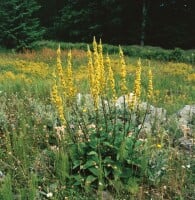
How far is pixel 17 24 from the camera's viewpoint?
2550 cm

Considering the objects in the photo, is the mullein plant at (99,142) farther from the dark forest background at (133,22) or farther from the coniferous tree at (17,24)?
the dark forest background at (133,22)

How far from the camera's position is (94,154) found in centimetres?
507

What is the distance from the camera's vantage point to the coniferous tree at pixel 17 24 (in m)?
24.8

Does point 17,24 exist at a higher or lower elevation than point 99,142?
higher

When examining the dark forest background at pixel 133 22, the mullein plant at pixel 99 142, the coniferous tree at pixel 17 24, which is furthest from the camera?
the dark forest background at pixel 133 22

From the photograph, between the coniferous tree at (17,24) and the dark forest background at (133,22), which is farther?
the dark forest background at (133,22)

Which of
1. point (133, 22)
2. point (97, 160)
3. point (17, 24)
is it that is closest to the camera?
point (97, 160)

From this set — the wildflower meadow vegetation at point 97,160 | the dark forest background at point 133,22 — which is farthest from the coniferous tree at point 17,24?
the wildflower meadow vegetation at point 97,160

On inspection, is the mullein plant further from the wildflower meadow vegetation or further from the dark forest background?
the dark forest background

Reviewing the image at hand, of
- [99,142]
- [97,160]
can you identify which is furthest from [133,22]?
[97,160]

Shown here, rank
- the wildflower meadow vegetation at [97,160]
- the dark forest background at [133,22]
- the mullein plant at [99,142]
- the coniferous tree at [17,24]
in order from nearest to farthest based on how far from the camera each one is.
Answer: the wildflower meadow vegetation at [97,160] → the mullein plant at [99,142] → the coniferous tree at [17,24] → the dark forest background at [133,22]

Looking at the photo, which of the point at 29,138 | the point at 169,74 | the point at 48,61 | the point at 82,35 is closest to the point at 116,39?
the point at 82,35

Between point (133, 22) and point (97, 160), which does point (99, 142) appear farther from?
point (133, 22)

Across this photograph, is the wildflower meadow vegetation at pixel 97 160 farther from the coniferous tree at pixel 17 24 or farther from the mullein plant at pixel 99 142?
the coniferous tree at pixel 17 24
